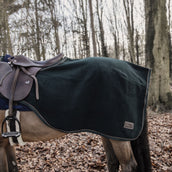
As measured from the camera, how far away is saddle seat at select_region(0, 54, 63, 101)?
1352 millimetres

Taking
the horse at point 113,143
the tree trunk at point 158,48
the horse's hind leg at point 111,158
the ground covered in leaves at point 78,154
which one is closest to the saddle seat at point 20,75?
the horse at point 113,143

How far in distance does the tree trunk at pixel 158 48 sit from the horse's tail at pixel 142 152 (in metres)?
3.08

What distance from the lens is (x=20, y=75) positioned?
1.46m

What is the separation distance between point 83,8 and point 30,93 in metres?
11.6

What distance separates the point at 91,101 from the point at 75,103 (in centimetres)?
16

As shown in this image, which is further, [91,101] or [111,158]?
[111,158]

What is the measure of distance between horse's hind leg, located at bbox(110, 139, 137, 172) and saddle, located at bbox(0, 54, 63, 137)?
0.93m

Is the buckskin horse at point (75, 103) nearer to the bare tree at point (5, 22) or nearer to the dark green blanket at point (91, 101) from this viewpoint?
the dark green blanket at point (91, 101)

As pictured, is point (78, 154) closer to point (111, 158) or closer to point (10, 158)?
point (111, 158)

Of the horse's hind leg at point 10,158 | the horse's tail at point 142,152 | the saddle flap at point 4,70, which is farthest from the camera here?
the horse's hind leg at point 10,158

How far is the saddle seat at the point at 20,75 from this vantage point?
1352 mm

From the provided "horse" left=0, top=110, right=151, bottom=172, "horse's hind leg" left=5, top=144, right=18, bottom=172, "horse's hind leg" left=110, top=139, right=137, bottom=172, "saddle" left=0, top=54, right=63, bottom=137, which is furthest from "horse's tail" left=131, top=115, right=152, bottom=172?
"horse's hind leg" left=5, top=144, right=18, bottom=172

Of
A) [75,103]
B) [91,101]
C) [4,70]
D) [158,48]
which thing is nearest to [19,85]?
[4,70]

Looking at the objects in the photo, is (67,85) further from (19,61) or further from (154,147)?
(154,147)
